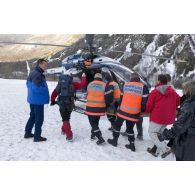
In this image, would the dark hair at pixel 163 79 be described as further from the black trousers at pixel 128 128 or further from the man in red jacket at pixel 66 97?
the man in red jacket at pixel 66 97

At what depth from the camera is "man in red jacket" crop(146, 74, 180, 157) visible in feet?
17.4

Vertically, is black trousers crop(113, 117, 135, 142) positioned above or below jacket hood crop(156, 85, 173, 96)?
below

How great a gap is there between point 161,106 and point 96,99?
57.5 inches

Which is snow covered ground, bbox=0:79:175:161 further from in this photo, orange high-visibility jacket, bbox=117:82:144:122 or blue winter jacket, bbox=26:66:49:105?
blue winter jacket, bbox=26:66:49:105

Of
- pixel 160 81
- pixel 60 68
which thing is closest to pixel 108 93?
→ pixel 160 81

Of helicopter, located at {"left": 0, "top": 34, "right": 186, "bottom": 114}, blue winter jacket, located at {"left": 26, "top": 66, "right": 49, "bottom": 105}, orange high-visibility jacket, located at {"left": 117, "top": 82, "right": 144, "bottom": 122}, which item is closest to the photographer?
orange high-visibility jacket, located at {"left": 117, "top": 82, "right": 144, "bottom": 122}

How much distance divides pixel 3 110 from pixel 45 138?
13.7 ft

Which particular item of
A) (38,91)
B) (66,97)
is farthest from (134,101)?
(38,91)

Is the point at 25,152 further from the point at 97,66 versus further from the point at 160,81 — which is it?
the point at 97,66

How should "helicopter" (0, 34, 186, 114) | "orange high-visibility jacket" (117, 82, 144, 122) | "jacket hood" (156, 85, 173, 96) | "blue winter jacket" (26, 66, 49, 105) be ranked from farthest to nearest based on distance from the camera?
"helicopter" (0, 34, 186, 114) → "blue winter jacket" (26, 66, 49, 105) → "orange high-visibility jacket" (117, 82, 144, 122) → "jacket hood" (156, 85, 173, 96)

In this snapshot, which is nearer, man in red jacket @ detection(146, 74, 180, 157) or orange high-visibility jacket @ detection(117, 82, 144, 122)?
man in red jacket @ detection(146, 74, 180, 157)

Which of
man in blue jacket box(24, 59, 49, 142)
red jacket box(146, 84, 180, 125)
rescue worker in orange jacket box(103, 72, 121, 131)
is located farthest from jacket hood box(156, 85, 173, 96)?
man in blue jacket box(24, 59, 49, 142)

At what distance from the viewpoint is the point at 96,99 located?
612cm

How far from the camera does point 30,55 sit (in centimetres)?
2106
